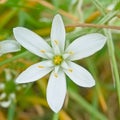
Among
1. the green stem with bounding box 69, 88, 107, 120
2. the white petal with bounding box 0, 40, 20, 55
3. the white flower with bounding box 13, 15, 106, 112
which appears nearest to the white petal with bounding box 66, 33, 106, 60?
the white flower with bounding box 13, 15, 106, 112

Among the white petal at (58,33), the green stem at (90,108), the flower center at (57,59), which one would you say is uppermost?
the white petal at (58,33)

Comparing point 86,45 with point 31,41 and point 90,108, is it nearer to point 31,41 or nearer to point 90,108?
point 31,41

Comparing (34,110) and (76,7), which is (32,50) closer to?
(76,7)

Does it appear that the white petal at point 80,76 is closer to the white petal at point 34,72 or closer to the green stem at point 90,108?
the white petal at point 34,72

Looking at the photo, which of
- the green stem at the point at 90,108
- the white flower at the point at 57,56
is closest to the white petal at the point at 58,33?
the white flower at the point at 57,56

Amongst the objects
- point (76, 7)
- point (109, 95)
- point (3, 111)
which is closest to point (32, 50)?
point (76, 7)
